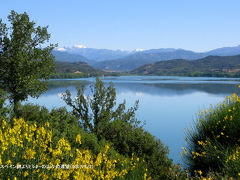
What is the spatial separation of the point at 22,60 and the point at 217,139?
16.5m

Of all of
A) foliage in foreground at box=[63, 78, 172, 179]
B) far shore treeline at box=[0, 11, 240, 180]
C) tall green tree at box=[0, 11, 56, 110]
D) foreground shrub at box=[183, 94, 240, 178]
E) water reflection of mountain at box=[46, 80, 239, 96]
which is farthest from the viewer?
water reflection of mountain at box=[46, 80, 239, 96]

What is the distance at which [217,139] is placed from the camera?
9.97 meters

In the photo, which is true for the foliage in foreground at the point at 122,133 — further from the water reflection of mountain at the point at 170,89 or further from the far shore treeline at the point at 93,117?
the water reflection of mountain at the point at 170,89

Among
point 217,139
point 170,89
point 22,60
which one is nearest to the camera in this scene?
point 217,139

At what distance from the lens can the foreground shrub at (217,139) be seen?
8648mm

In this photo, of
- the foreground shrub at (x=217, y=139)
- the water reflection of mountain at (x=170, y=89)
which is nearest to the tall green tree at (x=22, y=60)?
the foreground shrub at (x=217, y=139)

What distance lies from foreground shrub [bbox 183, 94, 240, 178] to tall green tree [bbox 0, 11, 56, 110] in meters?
14.8

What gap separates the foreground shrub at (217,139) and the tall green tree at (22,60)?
48.6 ft

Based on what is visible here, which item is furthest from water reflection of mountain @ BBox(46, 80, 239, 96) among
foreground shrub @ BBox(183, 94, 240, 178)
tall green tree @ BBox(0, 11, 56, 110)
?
foreground shrub @ BBox(183, 94, 240, 178)

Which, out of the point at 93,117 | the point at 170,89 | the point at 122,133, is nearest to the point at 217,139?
the point at 122,133

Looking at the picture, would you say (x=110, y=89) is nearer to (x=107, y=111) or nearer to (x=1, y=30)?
(x=107, y=111)

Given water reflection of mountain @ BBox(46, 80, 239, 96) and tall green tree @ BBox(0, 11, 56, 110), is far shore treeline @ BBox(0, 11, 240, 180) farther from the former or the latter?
water reflection of mountain @ BBox(46, 80, 239, 96)

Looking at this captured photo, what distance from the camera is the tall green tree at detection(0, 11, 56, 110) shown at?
2034 cm

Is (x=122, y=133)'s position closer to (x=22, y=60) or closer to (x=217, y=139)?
(x=217, y=139)
